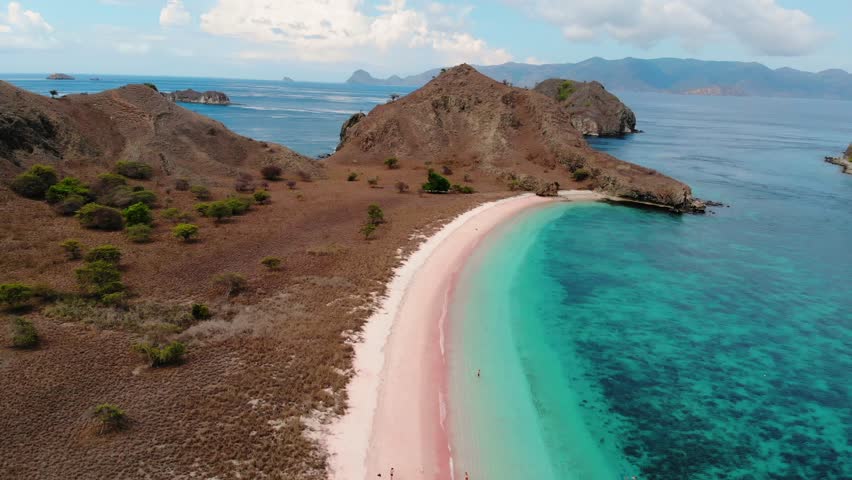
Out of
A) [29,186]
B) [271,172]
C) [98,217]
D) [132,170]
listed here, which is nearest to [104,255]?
[98,217]

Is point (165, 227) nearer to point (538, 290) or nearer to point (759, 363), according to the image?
point (538, 290)

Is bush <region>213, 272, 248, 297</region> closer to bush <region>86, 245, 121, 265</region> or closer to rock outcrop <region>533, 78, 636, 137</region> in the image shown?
bush <region>86, 245, 121, 265</region>

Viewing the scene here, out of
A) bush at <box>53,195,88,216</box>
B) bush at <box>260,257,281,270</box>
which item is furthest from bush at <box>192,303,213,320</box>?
bush at <box>53,195,88,216</box>

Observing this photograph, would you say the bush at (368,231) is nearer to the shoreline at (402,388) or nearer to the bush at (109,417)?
the shoreline at (402,388)

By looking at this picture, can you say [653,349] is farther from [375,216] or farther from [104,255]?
[104,255]

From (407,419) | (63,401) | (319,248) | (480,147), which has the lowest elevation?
(407,419)

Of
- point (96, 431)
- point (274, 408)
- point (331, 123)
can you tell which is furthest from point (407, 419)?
point (331, 123)

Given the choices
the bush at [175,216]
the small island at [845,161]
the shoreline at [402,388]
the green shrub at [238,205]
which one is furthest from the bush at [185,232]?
the small island at [845,161]
